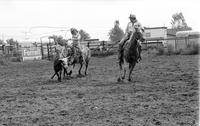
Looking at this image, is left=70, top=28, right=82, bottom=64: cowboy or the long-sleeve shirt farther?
left=70, top=28, right=82, bottom=64: cowboy

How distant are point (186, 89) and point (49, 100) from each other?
341cm

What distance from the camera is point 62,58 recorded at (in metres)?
11.5

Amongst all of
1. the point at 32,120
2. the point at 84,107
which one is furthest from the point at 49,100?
A: the point at 32,120

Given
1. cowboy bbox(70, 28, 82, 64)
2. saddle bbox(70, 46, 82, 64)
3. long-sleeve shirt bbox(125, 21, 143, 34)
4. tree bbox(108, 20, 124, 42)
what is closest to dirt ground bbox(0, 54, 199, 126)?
long-sleeve shirt bbox(125, 21, 143, 34)

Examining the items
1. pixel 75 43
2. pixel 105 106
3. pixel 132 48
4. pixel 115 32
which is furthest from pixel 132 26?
pixel 115 32

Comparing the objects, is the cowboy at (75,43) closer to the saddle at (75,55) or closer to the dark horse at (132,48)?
the saddle at (75,55)

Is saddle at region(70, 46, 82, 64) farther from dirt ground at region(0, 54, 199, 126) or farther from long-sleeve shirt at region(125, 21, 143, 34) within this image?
dirt ground at region(0, 54, 199, 126)

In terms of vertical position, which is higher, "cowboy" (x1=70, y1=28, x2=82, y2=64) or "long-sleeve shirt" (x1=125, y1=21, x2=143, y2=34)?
"long-sleeve shirt" (x1=125, y1=21, x2=143, y2=34)

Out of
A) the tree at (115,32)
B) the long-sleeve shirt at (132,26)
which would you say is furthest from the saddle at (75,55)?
the tree at (115,32)

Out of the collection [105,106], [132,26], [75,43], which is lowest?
[105,106]

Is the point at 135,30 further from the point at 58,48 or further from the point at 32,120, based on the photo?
the point at 32,120

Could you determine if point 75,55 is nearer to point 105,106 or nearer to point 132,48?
point 132,48

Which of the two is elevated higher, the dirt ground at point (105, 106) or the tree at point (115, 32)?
the tree at point (115, 32)

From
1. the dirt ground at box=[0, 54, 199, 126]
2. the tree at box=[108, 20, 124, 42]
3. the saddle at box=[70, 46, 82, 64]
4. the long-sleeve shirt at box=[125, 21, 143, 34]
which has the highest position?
the tree at box=[108, 20, 124, 42]
